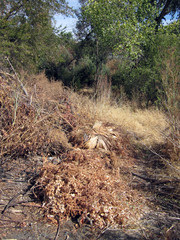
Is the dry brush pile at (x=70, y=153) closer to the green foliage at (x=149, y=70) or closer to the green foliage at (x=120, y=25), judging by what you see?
the green foliage at (x=149, y=70)

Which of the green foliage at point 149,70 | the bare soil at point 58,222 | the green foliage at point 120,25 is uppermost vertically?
the green foliage at point 120,25

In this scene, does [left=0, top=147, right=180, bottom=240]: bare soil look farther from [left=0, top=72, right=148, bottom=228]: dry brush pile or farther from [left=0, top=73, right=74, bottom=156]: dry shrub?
[left=0, top=73, right=74, bottom=156]: dry shrub

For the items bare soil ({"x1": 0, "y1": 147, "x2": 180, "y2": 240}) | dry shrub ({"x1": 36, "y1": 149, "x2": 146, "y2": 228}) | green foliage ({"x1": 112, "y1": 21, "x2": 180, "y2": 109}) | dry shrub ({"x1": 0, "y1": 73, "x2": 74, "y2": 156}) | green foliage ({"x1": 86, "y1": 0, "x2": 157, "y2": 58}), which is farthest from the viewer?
green foliage ({"x1": 86, "y1": 0, "x2": 157, "y2": 58})

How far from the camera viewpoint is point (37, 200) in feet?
10.6

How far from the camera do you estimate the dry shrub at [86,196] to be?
2967 mm

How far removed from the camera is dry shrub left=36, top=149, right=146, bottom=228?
9.73ft

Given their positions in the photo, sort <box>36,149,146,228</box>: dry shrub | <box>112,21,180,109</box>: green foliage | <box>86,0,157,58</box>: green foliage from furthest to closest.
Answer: <box>86,0,157,58</box>: green foliage < <box>112,21,180,109</box>: green foliage < <box>36,149,146,228</box>: dry shrub

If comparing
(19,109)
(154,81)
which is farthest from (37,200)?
(154,81)

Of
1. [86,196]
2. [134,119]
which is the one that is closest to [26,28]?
[134,119]

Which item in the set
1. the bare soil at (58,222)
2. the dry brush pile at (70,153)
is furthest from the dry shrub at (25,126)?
the bare soil at (58,222)

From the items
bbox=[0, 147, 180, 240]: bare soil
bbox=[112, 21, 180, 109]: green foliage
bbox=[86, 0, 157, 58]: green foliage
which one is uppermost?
bbox=[86, 0, 157, 58]: green foliage

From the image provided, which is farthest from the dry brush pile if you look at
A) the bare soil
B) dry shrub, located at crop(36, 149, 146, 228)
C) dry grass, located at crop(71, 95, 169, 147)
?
dry grass, located at crop(71, 95, 169, 147)

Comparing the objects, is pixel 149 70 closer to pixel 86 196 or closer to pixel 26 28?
pixel 26 28

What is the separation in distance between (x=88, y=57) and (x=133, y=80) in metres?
6.52
